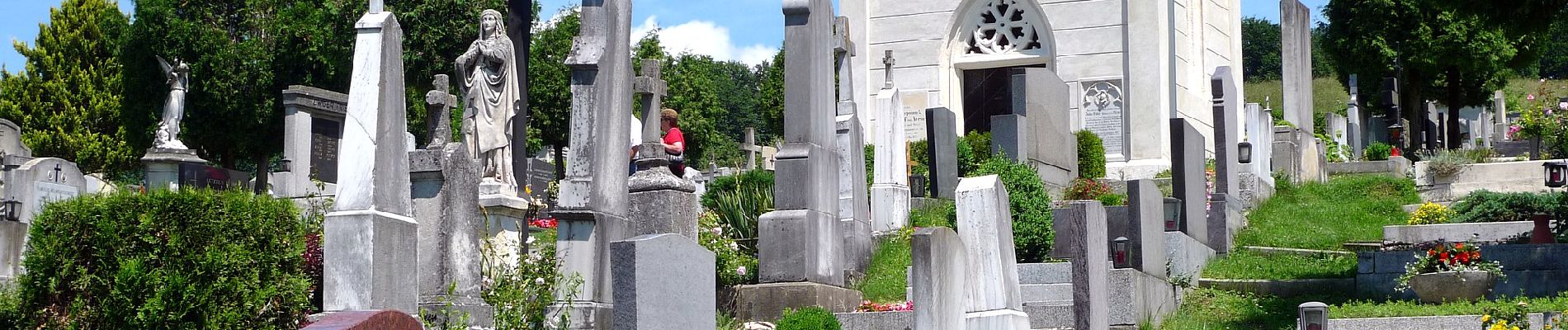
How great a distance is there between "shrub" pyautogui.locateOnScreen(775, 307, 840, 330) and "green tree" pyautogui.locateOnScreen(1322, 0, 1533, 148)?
23522 mm

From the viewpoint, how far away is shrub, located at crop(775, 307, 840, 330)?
10.5m

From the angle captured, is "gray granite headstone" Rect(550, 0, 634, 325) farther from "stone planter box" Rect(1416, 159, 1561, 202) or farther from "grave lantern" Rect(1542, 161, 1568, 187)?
"stone planter box" Rect(1416, 159, 1561, 202)

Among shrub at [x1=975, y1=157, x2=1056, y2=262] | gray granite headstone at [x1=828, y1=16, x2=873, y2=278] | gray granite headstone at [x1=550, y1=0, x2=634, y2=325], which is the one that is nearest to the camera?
gray granite headstone at [x1=550, y1=0, x2=634, y2=325]

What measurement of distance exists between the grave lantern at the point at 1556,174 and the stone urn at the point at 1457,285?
5.92 meters

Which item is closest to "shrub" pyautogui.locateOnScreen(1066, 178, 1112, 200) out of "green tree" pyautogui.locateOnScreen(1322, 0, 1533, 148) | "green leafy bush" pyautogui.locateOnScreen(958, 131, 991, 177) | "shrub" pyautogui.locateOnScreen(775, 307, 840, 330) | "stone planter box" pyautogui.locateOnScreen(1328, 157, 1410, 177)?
"green leafy bush" pyautogui.locateOnScreen(958, 131, 991, 177)

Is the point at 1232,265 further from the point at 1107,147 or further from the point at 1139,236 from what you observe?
the point at 1107,147

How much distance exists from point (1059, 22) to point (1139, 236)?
13.0m

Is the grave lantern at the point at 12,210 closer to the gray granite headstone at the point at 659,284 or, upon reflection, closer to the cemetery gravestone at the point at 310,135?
the cemetery gravestone at the point at 310,135

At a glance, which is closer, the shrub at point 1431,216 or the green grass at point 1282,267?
the green grass at point 1282,267

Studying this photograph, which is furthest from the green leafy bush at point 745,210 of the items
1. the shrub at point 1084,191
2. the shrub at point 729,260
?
the shrub at point 1084,191

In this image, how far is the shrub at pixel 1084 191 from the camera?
18297mm

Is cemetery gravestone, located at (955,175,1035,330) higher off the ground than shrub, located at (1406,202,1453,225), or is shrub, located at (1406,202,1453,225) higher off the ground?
shrub, located at (1406,202,1453,225)

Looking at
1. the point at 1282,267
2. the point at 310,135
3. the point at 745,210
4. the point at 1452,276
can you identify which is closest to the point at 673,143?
the point at 745,210

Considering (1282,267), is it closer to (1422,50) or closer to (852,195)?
(852,195)
